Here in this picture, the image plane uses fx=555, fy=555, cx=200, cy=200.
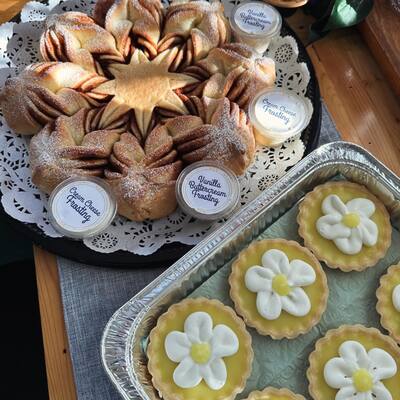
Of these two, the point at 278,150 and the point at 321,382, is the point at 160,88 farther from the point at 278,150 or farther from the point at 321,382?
the point at 321,382

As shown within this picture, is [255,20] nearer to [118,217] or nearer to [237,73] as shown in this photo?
[237,73]

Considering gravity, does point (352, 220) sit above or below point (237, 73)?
below

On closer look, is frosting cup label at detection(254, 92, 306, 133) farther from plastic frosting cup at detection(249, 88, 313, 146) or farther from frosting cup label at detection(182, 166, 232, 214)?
frosting cup label at detection(182, 166, 232, 214)

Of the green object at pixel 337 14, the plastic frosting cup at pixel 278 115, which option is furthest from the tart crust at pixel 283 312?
the green object at pixel 337 14

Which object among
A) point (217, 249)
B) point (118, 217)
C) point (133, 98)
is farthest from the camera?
point (133, 98)

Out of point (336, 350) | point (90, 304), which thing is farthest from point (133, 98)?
point (336, 350)

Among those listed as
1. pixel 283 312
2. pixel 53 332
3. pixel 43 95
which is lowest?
pixel 53 332

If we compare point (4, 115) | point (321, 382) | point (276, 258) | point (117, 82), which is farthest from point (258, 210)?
point (4, 115)

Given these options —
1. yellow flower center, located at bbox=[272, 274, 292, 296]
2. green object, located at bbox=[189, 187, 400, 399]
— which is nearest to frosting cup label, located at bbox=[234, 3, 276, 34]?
green object, located at bbox=[189, 187, 400, 399]
